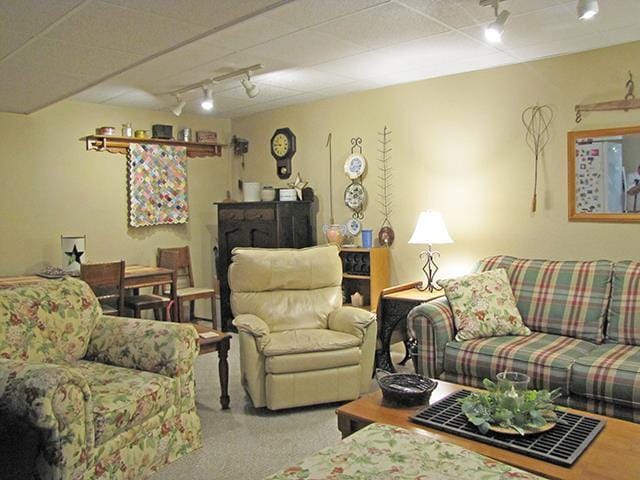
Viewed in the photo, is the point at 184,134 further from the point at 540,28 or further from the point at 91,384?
the point at 540,28

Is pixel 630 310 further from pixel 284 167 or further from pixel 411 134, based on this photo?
pixel 284 167

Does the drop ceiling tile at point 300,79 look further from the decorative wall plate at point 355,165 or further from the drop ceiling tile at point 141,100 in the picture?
the drop ceiling tile at point 141,100

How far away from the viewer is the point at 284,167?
219 inches

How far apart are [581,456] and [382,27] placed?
2.35 metres

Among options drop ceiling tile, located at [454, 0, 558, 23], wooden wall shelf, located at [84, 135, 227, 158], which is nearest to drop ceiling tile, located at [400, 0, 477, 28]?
drop ceiling tile, located at [454, 0, 558, 23]

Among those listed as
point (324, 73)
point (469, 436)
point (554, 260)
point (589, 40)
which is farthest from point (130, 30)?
point (554, 260)

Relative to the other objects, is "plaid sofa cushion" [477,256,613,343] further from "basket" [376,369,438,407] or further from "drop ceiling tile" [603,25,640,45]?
"drop ceiling tile" [603,25,640,45]

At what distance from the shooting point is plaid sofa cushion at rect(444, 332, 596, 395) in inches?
112

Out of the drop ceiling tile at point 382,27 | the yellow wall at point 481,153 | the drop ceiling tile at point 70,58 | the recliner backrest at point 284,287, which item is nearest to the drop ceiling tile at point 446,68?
the yellow wall at point 481,153

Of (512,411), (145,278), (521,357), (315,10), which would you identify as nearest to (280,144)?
(145,278)

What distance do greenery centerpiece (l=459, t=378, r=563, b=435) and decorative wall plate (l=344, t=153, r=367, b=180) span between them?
2.93 meters

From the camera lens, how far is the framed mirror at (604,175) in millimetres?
3512

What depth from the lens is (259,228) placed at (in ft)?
17.1

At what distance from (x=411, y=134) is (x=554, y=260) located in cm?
153
